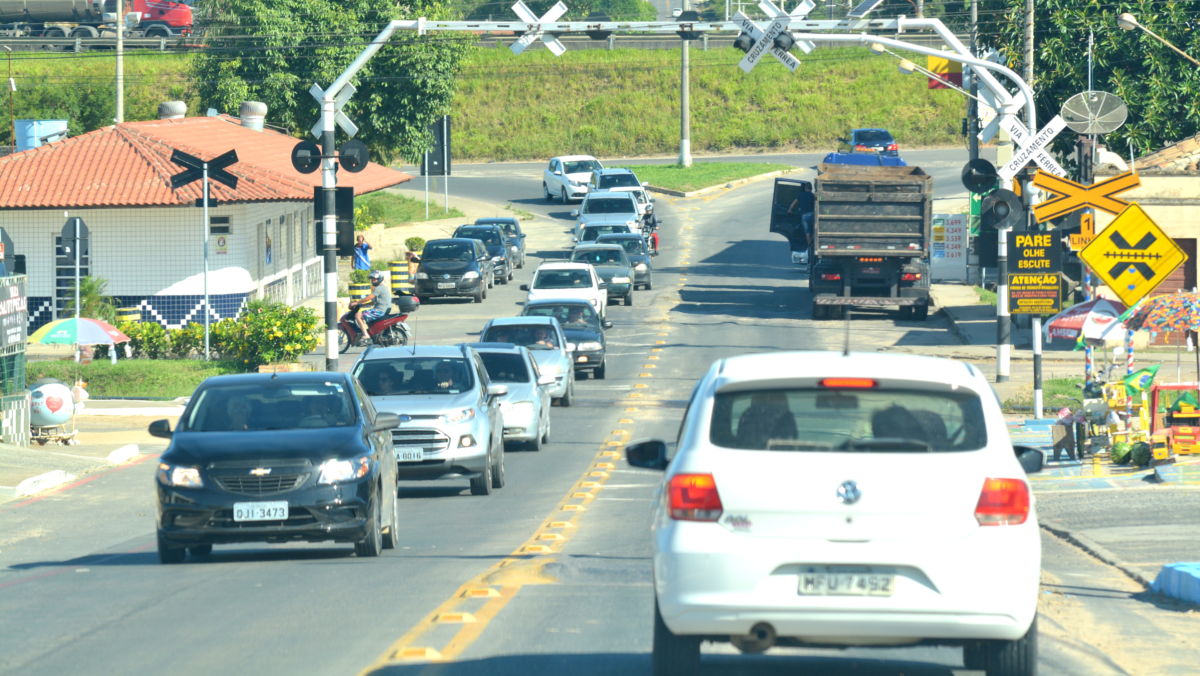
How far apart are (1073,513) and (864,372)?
34.9 ft

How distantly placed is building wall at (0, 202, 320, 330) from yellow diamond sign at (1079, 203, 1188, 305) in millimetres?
24324

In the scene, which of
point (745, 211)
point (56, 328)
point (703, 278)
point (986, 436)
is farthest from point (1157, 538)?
point (745, 211)

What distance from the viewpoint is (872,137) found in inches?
2879

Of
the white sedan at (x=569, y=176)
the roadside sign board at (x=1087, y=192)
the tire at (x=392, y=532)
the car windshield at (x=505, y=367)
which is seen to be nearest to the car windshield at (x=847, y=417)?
the tire at (x=392, y=532)

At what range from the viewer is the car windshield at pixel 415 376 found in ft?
69.2

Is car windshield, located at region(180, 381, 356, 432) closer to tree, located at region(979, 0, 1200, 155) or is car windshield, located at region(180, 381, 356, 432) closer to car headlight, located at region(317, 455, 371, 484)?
car headlight, located at region(317, 455, 371, 484)

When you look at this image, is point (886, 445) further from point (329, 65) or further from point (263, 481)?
point (329, 65)

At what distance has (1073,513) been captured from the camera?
18047 mm

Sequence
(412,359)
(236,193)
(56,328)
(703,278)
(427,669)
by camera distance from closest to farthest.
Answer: (427,669) → (412,359) → (56,328) → (236,193) → (703,278)

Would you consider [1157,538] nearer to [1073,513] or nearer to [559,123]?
[1073,513]

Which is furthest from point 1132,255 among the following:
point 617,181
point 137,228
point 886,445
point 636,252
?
point 617,181

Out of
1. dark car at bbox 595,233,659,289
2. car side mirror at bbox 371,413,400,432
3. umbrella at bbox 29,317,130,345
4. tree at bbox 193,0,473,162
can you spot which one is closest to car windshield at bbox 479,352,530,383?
umbrella at bbox 29,317,130,345

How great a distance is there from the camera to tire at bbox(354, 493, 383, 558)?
46.9 ft

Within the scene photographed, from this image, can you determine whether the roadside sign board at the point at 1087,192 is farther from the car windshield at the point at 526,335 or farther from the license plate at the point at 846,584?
the license plate at the point at 846,584
